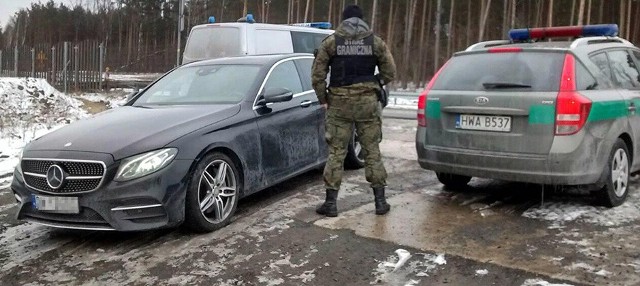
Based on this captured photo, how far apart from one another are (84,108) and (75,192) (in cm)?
1187

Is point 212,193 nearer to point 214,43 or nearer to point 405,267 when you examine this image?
point 405,267

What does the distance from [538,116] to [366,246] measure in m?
1.78

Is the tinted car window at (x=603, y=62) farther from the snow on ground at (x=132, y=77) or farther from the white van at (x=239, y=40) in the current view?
the snow on ground at (x=132, y=77)

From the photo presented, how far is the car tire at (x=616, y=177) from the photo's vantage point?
516cm

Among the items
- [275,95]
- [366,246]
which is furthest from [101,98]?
A: [366,246]

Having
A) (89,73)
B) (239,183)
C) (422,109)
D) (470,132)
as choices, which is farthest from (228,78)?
(89,73)

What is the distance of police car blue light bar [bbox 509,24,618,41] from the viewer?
6125 millimetres

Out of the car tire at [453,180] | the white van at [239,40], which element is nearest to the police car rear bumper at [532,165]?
the car tire at [453,180]

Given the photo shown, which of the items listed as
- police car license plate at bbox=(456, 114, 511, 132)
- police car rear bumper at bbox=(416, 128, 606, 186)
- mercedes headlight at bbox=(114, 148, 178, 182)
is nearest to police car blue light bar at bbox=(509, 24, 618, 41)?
police car license plate at bbox=(456, 114, 511, 132)

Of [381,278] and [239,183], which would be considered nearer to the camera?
[381,278]

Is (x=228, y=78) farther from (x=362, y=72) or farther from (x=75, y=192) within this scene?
(x=75, y=192)

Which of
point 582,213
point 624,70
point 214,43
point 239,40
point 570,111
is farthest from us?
point 214,43

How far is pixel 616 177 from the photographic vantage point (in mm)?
5305

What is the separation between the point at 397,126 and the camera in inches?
487
